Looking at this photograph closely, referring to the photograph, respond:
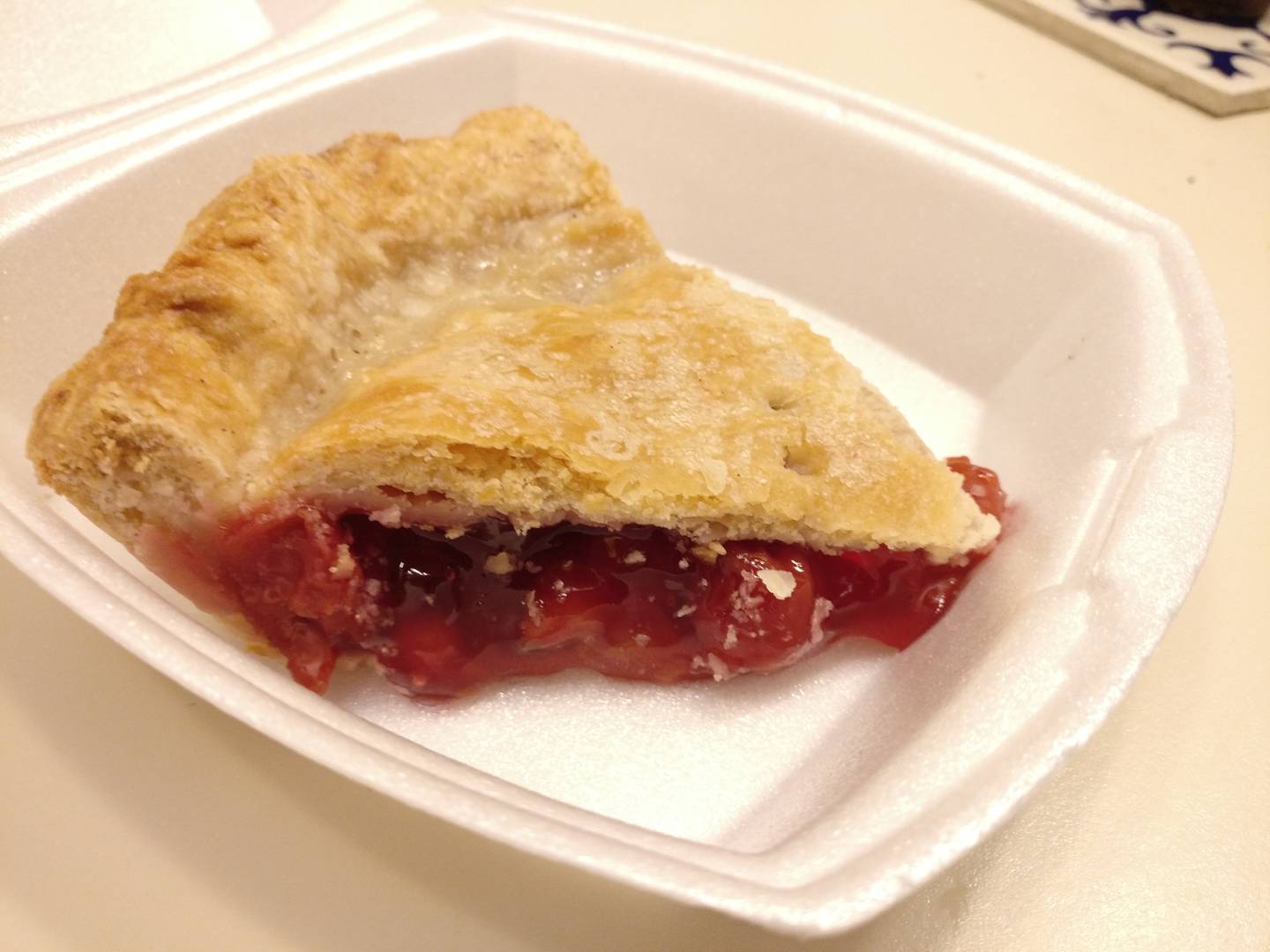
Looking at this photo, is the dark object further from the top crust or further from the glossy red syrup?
the glossy red syrup

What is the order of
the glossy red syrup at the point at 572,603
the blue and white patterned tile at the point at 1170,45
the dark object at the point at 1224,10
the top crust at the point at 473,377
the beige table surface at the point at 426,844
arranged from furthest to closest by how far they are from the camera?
the dark object at the point at 1224,10
the blue and white patterned tile at the point at 1170,45
the glossy red syrup at the point at 572,603
the top crust at the point at 473,377
the beige table surface at the point at 426,844

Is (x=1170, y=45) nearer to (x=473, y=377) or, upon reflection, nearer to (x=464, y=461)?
(x=473, y=377)

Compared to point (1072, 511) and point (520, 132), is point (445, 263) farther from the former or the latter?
point (1072, 511)

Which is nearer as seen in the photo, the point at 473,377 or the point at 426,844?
the point at 426,844

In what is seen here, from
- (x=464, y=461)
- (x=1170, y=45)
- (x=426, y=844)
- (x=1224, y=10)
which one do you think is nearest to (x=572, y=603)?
(x=464, y=461)

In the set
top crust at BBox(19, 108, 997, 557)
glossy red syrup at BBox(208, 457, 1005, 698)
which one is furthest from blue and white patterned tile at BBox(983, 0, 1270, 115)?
glossy red syrup at BBox(208, 457, 1005, 698)

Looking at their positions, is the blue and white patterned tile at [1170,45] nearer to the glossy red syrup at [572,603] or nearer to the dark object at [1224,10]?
the dark object at [1224,10]

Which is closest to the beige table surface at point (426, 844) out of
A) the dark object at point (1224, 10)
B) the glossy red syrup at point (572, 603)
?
the glossy red syrup at point (572, 603)

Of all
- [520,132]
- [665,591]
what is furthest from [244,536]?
[520,132]

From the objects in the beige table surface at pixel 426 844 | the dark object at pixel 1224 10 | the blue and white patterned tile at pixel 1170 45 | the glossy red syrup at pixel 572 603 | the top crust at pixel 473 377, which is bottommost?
the beige table surface at pixel 426 844
